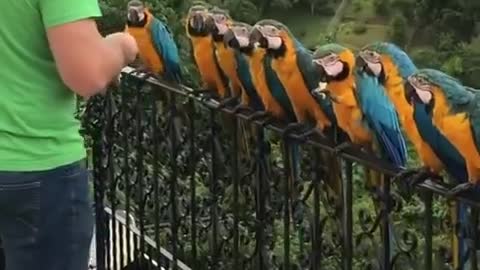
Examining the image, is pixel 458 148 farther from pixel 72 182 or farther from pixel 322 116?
pixel 72 182

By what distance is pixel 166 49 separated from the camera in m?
2.99

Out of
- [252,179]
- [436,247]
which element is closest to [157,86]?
[252,179]

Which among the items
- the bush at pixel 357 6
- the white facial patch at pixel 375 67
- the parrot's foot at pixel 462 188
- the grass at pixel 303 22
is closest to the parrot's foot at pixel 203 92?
the white facial patch at pixel 375 67

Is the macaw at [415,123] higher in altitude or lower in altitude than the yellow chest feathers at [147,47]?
higher

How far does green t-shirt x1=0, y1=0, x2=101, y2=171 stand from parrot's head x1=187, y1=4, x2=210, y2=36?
66cm

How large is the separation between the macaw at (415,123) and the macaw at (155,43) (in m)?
0.90

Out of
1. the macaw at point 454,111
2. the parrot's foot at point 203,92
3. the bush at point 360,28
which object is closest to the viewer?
the macaw at point 454,111

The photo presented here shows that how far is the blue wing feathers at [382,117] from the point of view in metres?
2.12

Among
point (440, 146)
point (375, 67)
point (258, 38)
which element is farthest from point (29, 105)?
point (440, 146)

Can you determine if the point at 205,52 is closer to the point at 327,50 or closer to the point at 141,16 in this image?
the point at 141,16

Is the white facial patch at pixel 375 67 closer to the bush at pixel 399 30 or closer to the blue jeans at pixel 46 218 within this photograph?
the blue jeans at pixel 46 218

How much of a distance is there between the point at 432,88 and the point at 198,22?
93 cm

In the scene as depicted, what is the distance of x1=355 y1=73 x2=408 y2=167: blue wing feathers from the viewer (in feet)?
6.95

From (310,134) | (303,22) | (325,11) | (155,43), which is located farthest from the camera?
(325,11)
